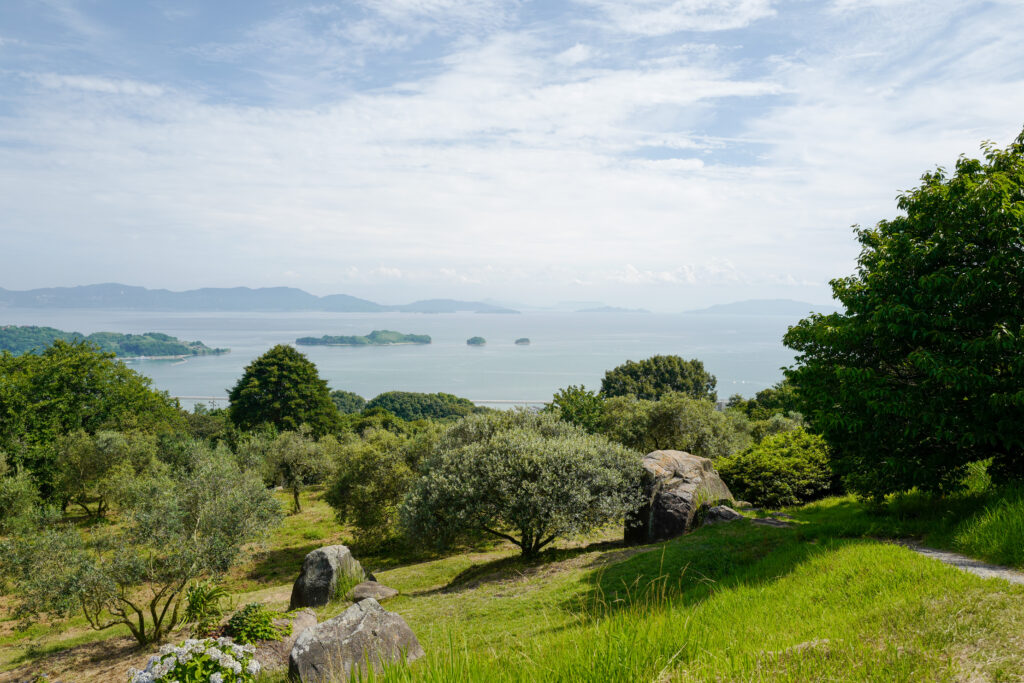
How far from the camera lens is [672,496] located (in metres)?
16.9

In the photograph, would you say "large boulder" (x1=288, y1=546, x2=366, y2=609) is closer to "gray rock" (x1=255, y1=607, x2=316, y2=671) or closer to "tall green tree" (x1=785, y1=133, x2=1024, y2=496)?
"gray rock" (x1=255, y1=607, x2=316, y2=671)

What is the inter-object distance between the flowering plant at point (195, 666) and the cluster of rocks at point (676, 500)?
12517mm

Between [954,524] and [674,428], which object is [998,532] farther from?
[674,428]

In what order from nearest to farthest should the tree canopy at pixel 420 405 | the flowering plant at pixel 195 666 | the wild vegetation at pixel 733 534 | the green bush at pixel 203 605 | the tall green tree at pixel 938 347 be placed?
the wild vegetation at pixel 733 534 → the flowering plant at pixel 195 666 → the tall green tree at pixel 938 347 → the green bush at pixel 203 605 → the tree canopy at pixel 420 405

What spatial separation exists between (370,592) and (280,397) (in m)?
40.9

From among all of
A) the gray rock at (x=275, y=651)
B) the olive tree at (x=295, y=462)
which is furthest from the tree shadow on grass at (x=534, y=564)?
the olive tree at (x=295, y=462)

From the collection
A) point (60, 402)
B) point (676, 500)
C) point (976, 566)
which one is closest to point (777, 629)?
point (976, 566)

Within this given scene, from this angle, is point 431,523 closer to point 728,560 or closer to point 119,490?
point 728,560

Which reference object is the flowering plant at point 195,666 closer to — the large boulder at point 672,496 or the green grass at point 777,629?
the green grass at point 777,629

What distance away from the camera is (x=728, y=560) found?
11.1 m

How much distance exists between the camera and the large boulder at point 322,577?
15.7 metres

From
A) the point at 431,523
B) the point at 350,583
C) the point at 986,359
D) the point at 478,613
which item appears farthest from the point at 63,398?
the point at 986,359

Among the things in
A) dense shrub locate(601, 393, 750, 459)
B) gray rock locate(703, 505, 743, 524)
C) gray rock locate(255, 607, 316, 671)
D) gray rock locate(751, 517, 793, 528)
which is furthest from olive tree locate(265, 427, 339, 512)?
gray rock locate(751, 517, 793, 528)

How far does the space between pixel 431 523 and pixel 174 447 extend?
91.6 ft
